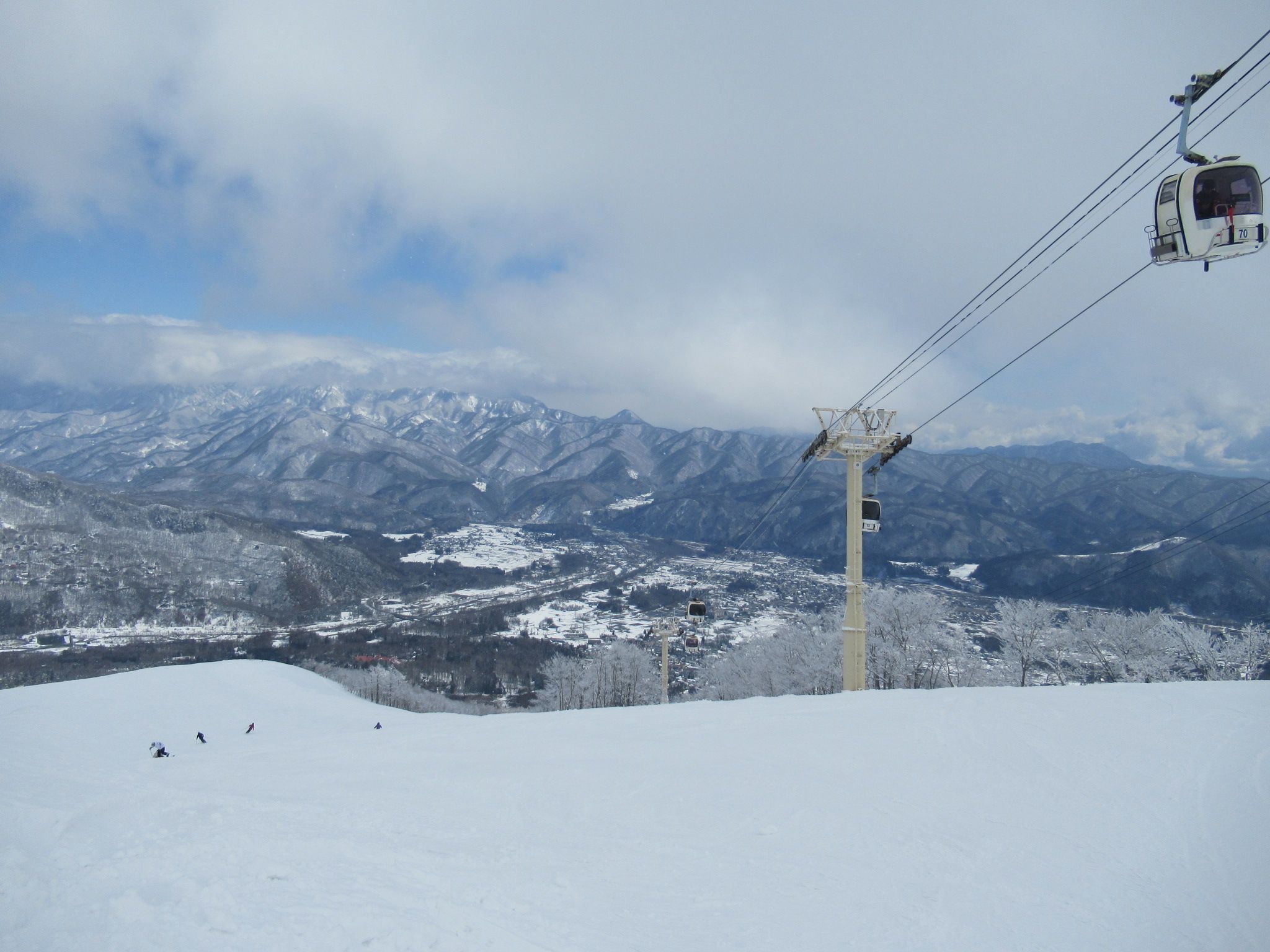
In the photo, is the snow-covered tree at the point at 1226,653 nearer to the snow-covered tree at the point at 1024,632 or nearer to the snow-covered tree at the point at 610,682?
the snow-covered tree at the point at 1024,632

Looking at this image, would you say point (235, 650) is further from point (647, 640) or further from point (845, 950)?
point (845, 950)

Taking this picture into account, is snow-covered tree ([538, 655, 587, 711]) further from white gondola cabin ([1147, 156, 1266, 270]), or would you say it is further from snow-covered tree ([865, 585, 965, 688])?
white gondola cabin ([1147, 156, 1266, 270])

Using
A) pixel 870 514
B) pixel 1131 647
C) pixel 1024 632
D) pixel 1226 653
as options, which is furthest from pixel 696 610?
pixel 1226 653

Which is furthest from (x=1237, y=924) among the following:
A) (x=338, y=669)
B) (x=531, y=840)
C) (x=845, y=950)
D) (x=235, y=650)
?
(x=235, y=650)

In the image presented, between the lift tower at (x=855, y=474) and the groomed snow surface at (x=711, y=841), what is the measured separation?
786 centimetres

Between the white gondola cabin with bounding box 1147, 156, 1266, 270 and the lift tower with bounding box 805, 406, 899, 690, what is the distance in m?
12.9

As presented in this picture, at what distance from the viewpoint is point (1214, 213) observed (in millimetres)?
7609

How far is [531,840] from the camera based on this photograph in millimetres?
7621

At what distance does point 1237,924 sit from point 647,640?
307ft

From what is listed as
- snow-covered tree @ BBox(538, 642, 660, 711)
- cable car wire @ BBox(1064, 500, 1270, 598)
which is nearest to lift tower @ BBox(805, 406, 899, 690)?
snow-covered tree @ BBox(538, 642, 660, 711)

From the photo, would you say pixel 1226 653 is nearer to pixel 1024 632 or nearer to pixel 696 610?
pixel 1024 632

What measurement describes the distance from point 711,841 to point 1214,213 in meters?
10.5

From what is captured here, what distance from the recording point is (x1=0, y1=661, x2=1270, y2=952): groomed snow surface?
18.1 ft

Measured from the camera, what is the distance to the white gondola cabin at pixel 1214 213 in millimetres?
7562
